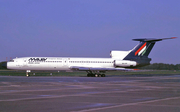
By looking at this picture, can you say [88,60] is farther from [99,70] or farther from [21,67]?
[21,67]

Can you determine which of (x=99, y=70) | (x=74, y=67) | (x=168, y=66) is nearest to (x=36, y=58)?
(x=74, y=67)

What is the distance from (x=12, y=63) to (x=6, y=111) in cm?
3369

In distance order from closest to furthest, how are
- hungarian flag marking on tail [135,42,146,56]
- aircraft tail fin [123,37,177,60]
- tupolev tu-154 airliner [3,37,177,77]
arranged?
tupolev tu-154 airliner [3,37,177,77] < aircraft tail fin [123,37,177,60] < hungarian flag marking on tail [135,42,146,56]

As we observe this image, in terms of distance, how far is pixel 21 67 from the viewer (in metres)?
39.8

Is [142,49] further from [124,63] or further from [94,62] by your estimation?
[94,62]

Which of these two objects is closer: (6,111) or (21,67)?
(6,111)

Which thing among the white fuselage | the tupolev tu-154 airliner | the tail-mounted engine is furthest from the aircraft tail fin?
the white fuselage

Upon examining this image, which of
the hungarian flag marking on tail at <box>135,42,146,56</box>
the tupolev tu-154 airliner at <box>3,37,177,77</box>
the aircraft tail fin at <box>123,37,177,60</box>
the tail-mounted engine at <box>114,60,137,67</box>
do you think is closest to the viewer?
the tupolev tu-154 airliner at <box>3,37,177,77</box>

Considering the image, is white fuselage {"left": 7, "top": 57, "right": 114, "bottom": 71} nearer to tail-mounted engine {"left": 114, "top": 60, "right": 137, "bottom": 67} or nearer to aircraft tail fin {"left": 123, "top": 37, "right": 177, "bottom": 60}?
tail-mounted engine {"left": 114, "top": 60, "right": 137, "bottom": 67}

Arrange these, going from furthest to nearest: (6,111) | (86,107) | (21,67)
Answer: (21,67), (86,107), (6,111)

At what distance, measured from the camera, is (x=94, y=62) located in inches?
1629

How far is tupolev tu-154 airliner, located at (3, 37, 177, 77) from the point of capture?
39812mm

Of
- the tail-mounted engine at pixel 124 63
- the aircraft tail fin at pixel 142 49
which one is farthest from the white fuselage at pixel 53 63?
the aircraft tail fin at pixel 142 49

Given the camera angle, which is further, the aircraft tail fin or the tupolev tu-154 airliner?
the aircraft tail fin
